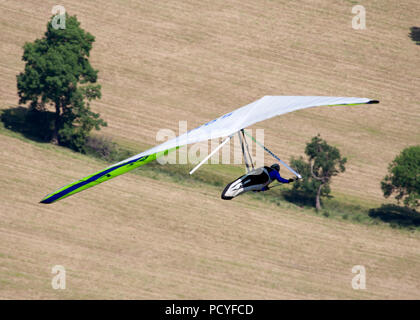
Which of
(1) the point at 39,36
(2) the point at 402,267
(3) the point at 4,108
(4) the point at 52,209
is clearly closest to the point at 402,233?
(2) the point at 402,267

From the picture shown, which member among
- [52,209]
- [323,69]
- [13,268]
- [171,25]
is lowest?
[13,268]

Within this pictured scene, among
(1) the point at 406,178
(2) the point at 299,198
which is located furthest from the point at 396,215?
(2) the point at 299,198

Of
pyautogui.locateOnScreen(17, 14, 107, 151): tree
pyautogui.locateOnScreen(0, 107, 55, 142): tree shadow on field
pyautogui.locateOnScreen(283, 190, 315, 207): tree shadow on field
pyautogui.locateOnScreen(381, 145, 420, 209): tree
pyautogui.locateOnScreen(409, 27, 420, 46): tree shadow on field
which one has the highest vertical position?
pyautogui.locateOnScreen(409, 27, 420, 46): tree shadow on field

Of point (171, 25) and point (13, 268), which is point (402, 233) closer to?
point (13, 268)

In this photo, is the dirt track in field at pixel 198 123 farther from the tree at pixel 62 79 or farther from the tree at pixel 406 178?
the tree at pixel 62 79

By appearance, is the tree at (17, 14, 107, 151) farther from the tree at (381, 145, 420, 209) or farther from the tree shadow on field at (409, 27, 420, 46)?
the tree shadow on field at (409, 27, 420, 46)

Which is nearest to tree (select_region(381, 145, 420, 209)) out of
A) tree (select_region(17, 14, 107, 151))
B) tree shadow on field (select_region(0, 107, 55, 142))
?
tree (select_region(17, 14, 107, 151))
